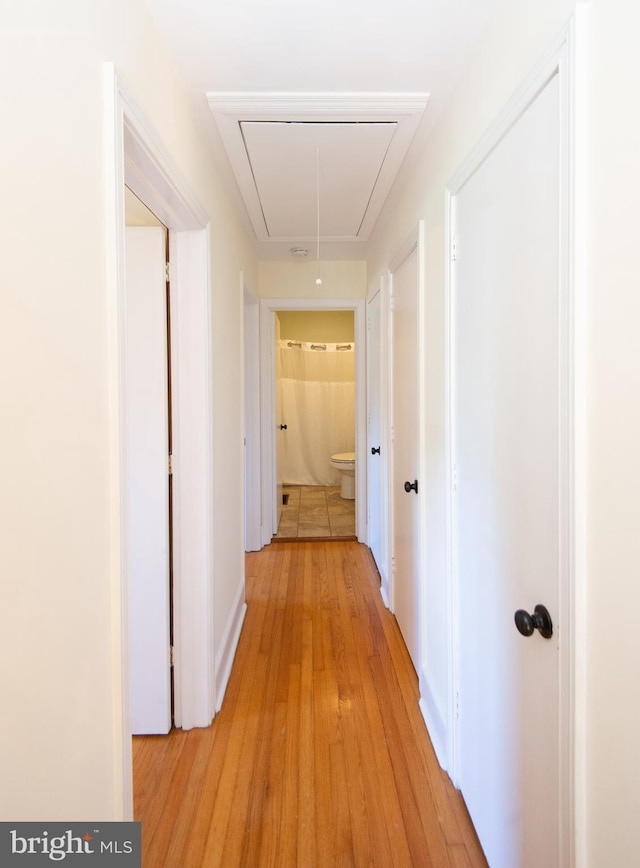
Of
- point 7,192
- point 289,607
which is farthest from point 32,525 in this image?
point 289,607

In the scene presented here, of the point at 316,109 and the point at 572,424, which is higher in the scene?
the point at 316,109

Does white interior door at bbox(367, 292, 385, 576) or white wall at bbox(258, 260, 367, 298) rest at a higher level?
white wall at bbox(258, 260, 367, 298)

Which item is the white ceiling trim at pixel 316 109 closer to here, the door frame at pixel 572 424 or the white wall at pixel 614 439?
the door frame at pixel 572 424

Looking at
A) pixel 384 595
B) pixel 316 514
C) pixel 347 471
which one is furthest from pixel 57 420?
pixel 347 471

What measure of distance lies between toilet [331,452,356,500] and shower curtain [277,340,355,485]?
2.77 ft

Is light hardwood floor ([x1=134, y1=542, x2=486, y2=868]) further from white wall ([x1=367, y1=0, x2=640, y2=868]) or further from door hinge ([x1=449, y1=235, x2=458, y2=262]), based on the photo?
door hinge ([x1=449, y1=235, x2=458, y2=262])

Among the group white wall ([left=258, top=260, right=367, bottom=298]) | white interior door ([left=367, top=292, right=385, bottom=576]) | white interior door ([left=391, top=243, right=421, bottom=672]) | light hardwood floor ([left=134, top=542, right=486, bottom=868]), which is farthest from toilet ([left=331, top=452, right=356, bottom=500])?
light hardwood floor ([left=134, top=542, right=486, bottom=868])

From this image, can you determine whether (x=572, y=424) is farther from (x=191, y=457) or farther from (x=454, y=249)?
(x=191, y=457)

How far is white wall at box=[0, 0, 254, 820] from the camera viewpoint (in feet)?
2.16

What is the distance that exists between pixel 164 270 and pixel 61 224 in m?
1.00

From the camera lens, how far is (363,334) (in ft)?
12.3

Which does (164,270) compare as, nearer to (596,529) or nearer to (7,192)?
(7,192)

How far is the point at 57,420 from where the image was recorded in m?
0.77

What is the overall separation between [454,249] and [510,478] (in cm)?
81
